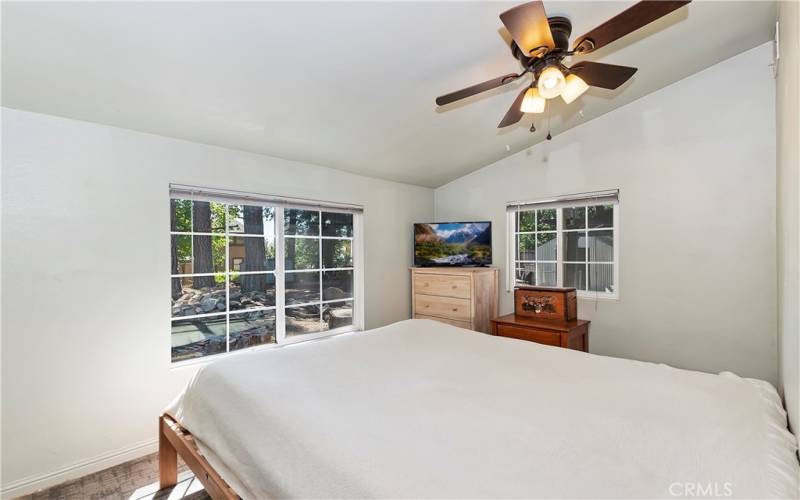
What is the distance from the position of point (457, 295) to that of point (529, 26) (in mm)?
2632

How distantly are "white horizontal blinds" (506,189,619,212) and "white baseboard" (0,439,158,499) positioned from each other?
146 inches

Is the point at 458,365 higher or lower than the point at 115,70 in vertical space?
lower

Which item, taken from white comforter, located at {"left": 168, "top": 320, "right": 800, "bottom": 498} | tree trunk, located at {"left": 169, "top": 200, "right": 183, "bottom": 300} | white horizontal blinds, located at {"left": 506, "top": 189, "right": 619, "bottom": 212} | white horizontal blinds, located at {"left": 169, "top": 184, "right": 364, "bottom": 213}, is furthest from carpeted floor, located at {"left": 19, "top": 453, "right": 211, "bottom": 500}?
white horizontal blinds, located at {"left": 506, "top": 189, "right": 619, "bottom": 212}

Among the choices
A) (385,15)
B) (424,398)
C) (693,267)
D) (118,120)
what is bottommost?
(424,398)

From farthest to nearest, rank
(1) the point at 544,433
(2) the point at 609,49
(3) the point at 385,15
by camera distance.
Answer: (2) the point at 609,49, (3) the point at 385,15, (1) the point at 544,433

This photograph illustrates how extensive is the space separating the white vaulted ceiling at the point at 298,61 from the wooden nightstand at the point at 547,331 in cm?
179

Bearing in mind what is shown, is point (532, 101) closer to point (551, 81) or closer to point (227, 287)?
point (551, 81)

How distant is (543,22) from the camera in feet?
4.60

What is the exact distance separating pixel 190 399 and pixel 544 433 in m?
1.66

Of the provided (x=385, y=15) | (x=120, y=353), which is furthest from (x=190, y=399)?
(x=385, y=15)

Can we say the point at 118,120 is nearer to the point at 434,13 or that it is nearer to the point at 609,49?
the point at 434,13

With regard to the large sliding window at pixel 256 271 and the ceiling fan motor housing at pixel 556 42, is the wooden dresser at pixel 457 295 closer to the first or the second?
the large sliding window at pixel 256 271

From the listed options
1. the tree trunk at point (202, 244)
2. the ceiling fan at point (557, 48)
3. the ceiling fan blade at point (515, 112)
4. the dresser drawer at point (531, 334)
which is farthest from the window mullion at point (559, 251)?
the tree trunk at point (202, 244)

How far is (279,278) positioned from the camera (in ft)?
10.5
